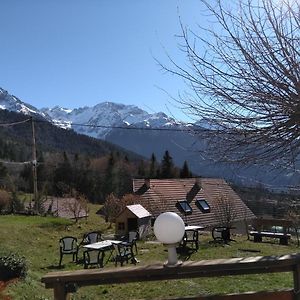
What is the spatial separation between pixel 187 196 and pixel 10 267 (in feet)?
77.7

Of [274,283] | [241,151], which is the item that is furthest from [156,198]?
[241,151]

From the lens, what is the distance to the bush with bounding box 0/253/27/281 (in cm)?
893

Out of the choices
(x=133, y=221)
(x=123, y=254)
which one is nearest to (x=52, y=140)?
(x=133, y=221)

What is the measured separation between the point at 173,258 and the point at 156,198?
26.3 meters

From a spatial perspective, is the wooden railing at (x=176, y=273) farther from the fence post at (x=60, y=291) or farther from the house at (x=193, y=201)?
the house at (x=193, y=201)

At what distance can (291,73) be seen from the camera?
367cm

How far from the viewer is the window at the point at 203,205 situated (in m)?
30.8

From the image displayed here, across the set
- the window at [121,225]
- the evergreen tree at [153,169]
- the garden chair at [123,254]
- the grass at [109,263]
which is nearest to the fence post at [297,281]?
the grass at [109,263]

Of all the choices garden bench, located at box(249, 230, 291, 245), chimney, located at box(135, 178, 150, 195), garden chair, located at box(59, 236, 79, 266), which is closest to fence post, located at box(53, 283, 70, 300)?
garden chair, located at box(59, 236, 79, 266)

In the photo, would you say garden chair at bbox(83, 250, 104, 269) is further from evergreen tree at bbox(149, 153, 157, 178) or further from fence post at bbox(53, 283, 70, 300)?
evergreen tree at bbox(149, 153, 157, 178)

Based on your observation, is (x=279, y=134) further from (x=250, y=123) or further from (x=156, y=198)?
(x=156, y=198)

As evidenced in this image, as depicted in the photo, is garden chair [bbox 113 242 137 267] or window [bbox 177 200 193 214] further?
window [bbox 177 200 193 214]

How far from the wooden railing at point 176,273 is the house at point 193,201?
74.2ft

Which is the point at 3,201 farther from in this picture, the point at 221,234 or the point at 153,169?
the point at 153,169
